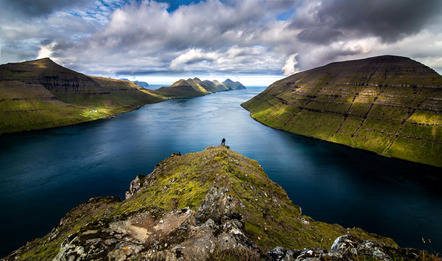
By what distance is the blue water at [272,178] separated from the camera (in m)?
82.7

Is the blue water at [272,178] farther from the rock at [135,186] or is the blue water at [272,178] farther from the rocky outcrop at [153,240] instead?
the rocky outcrop at [153,240]

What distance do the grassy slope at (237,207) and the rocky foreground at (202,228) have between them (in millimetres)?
361

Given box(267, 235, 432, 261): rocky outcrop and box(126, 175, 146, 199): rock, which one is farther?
box(126, 175, 146, 199): rock

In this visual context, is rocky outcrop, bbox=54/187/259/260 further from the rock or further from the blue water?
the blue water

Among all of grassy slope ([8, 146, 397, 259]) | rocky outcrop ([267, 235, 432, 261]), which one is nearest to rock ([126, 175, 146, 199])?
grassy slope ([8, 146, 397, 259])

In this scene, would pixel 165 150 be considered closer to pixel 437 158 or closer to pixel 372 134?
pixel 372 134

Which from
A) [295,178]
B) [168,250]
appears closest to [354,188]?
[295,178]

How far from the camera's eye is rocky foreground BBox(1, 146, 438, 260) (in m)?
20.8

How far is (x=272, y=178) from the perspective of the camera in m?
119

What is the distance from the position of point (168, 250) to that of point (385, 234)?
9394 centimetres

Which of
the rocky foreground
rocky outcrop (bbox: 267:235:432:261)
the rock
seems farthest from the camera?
the rock

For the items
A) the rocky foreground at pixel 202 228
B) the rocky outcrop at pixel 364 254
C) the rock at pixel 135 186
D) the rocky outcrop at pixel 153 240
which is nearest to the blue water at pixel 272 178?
the rock at pixel 135 186

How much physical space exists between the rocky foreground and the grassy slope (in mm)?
361

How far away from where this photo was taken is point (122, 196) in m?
98.9
